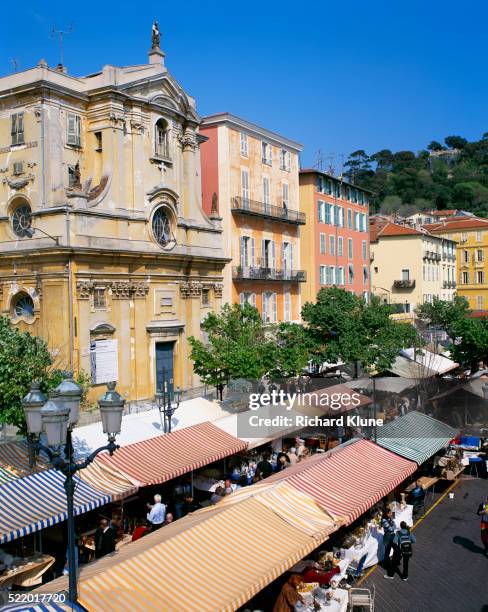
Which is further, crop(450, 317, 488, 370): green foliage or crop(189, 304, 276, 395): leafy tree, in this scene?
crop(450, 317, 488, 370): green foliage

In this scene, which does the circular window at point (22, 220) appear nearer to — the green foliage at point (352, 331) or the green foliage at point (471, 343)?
the green foliage at point (352, 331)

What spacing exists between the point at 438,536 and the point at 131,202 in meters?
18.4

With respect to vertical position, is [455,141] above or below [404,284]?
above

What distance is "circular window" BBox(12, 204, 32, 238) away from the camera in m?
27.6

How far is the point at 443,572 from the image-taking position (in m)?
14.6

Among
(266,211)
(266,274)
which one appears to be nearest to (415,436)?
(266,274)

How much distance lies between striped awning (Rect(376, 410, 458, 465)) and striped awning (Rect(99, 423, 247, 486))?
430 cm

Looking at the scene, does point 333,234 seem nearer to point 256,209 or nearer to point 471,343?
point 256,209

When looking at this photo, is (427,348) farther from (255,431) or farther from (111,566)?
(111,566)

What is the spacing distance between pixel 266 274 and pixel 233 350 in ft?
39.2

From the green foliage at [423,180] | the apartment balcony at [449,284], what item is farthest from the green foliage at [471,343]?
the green foliage at [423,180]

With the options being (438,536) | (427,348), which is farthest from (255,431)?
(427,348)

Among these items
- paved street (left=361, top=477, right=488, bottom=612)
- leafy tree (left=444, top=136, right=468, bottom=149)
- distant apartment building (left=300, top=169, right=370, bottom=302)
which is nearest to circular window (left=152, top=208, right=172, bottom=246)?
distant apartment building (left=300, top=169, right=370, bottom=302)

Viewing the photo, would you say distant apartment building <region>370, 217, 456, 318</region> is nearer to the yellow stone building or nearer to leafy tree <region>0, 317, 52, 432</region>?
the yellow stone building
